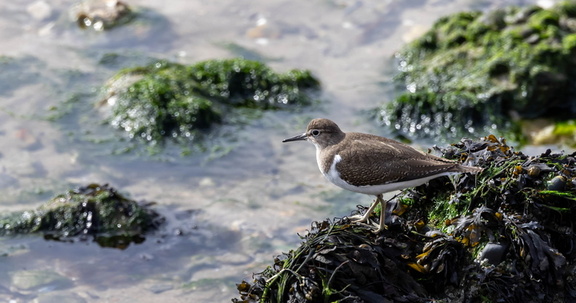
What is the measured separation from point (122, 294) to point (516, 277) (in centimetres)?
347

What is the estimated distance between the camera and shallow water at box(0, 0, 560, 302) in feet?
22.4

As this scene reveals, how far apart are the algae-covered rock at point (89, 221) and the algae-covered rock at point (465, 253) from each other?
2547 millimetres

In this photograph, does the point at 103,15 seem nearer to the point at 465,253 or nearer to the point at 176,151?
the point at 176,151

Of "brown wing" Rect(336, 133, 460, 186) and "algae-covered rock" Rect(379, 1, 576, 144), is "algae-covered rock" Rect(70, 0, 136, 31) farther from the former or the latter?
"brown wing" Rect(336, 133, 460, 186)

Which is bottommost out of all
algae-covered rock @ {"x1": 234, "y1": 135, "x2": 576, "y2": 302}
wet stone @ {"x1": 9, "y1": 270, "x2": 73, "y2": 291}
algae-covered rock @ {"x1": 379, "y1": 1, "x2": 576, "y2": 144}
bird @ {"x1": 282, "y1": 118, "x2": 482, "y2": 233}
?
wet stone @ {"x1": 9, "y1": 270, "x2": 73, "y2": 291}

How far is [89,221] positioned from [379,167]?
3.41 metres

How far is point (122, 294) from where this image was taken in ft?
21.3

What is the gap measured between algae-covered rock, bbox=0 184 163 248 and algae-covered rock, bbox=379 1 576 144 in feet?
10.9

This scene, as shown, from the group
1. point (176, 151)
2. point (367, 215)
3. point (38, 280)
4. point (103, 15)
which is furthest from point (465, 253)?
point (103, 15)

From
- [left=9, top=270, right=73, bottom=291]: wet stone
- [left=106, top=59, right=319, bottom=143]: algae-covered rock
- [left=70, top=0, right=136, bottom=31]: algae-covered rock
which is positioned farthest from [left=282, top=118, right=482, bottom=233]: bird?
[left=70, top=0, right=136, bottom=31]: algae-covered rock

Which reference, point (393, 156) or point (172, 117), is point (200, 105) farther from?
point (393, 156)

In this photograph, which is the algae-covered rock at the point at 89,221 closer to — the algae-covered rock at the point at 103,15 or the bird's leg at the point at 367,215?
the bird's leg at the point at 367,215

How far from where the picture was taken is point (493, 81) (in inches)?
358

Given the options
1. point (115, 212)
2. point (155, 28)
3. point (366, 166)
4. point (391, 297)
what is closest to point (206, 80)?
point (155, 28)
